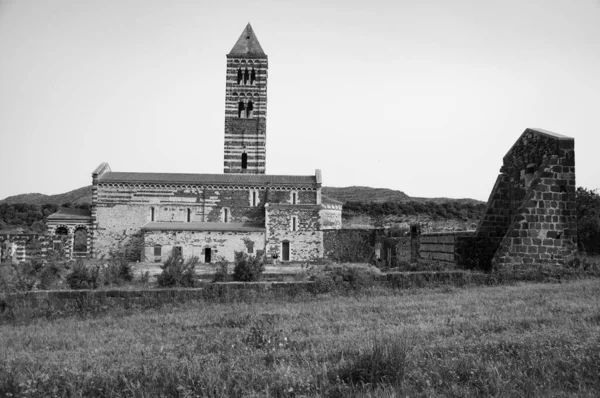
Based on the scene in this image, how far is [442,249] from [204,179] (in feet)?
89.3

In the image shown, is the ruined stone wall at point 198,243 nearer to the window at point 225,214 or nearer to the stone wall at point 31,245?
the window at point 225,214

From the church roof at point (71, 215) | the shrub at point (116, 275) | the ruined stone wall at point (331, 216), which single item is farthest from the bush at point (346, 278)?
the church roof at point (71, 215)

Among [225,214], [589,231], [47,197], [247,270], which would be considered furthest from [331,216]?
[47,197]

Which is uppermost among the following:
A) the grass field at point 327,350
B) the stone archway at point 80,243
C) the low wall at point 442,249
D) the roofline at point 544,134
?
the roofline at point 544,134

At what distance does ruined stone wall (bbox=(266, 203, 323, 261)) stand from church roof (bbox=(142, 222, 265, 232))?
1.05 meters

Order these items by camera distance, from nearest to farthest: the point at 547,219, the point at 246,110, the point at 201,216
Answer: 1. the point at 547,219
2. the point at 201,216
3. the point at 246,110

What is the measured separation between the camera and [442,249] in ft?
39.0

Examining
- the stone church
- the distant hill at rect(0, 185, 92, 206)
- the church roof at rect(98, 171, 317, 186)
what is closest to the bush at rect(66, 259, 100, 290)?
the stone church

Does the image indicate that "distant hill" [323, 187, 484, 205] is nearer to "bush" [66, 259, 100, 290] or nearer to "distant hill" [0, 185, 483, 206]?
"distant hill" [0, 185, 483, 206]

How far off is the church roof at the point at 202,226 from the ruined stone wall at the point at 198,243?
231 mm

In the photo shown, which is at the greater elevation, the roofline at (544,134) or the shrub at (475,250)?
the roofline at (544,134)

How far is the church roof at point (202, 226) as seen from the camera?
31.7 meters

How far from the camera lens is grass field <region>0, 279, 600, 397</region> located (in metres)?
3.32

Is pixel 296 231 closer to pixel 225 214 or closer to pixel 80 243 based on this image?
pixel 225 214
